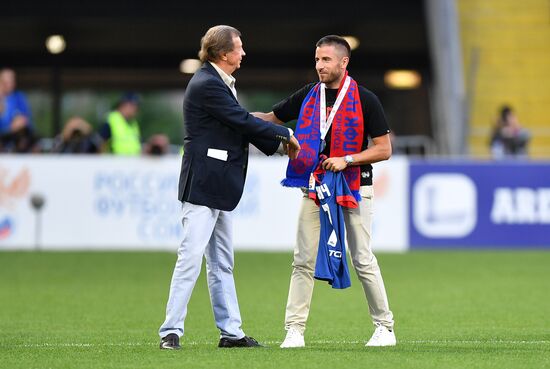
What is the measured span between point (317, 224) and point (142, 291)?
5.25m

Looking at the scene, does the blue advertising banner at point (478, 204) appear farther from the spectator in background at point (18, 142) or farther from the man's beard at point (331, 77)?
the man's beard at point (331, 77)

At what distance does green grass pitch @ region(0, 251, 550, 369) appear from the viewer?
8.16 metres

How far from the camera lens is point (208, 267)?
29.3ft

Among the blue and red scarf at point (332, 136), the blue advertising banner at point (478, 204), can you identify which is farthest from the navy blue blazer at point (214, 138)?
the blue advertising banner at point (478, 204)

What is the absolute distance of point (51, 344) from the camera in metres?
9.02

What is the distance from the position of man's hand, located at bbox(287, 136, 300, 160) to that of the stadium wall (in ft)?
33.2

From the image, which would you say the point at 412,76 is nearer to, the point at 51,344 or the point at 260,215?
the point at 260,215

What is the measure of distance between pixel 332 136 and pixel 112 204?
10.6 metres

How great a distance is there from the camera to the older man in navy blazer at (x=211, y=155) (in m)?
8.59

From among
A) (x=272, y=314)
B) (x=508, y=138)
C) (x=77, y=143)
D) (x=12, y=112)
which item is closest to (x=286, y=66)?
(x=508, y=138)

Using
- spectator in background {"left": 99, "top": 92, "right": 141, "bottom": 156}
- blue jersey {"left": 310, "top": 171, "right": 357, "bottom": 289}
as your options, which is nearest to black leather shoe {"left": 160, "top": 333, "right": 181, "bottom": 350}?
blue jersey {"left": 310, "top": 171, "right": 357, "bottom": 289}

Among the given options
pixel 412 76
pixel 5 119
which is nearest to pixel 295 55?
pixel 412 76

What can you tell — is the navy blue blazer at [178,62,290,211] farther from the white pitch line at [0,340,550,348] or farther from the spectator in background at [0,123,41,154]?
the spectator in background at [0,123,41,154]

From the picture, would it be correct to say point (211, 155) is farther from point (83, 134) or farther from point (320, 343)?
point (83, 134)
